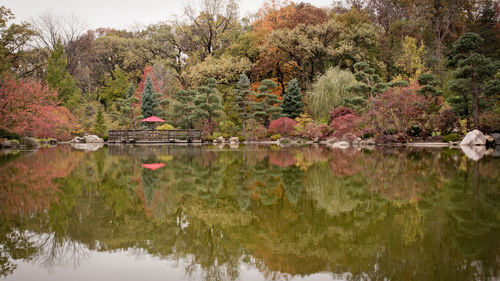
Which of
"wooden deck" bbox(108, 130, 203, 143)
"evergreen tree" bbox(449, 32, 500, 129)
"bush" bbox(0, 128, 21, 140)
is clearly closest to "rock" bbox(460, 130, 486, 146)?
"evergreen tree" bbox(449, 32, 500, 129)

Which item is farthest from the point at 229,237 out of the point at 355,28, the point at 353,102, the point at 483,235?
the point at 355,28

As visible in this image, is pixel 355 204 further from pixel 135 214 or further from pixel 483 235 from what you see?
pixel 135 214

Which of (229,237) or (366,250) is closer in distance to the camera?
(366,250)

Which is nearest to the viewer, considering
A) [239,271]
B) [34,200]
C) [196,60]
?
[239,271]

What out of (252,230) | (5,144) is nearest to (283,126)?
(5,144)

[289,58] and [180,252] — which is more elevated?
[289,58]

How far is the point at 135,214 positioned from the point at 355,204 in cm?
289

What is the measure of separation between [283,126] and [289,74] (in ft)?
26.1

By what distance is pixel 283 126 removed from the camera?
87.4ft

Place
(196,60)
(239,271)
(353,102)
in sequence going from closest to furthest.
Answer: (239,271) < (353,102) < (196,60)

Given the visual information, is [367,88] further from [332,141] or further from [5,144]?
[5,144]

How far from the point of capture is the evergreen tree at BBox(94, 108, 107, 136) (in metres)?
31.2

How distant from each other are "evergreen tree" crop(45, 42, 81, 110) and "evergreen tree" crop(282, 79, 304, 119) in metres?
18.9

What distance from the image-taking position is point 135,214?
180 inches
